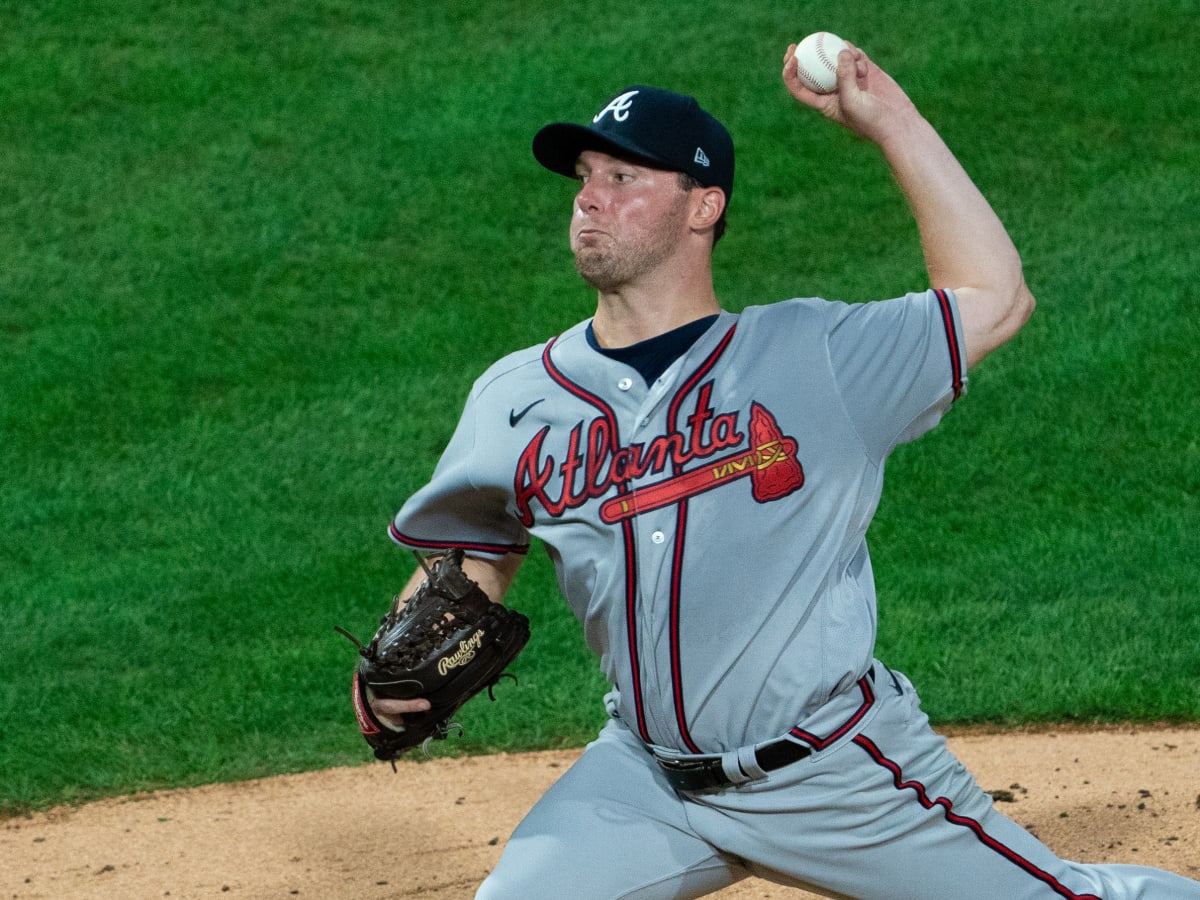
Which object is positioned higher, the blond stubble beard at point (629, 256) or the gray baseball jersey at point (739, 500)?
the blond stubble beard at point (629, 256)

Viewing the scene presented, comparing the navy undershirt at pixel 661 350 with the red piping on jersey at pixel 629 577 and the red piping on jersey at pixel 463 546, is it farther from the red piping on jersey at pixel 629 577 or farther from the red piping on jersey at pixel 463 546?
the red piping on jersey at pixel 463 546

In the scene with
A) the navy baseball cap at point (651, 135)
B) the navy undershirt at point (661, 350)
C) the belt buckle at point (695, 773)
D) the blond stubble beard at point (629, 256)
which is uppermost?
the navy baseball cap at point (651, 135)

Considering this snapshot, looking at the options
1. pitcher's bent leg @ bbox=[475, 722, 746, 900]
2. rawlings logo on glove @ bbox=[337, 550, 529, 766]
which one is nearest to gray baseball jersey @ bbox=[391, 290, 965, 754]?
pitcher's bent leg @ bbox=[475, 722, 746, 900]

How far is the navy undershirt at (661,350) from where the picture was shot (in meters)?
3.39

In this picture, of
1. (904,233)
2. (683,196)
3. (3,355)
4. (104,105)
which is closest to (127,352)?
(3,355)

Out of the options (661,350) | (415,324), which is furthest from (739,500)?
(415,324)

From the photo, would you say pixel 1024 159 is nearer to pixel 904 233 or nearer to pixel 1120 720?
pixel 904 233

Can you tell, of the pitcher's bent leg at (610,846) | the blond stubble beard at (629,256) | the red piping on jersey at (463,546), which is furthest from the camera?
the red piping on jersey at (463,546)

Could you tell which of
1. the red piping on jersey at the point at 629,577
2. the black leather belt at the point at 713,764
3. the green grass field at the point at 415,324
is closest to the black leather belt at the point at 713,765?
the black leather belt at the point at 713,764

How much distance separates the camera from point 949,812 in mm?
3195

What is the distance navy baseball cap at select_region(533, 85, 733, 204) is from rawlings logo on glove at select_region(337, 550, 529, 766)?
915mm

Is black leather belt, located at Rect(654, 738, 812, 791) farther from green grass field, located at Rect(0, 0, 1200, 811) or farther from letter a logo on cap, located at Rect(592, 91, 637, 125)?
green grass field, located at Rect(0, 0, 1200, 811)

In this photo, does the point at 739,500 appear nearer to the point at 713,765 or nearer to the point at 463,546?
the point at 713,765

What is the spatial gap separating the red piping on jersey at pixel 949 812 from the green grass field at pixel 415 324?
9.26 ft
